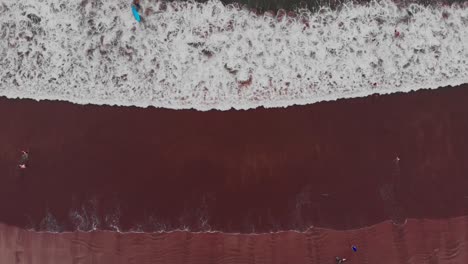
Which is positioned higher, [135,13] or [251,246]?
[135,13]

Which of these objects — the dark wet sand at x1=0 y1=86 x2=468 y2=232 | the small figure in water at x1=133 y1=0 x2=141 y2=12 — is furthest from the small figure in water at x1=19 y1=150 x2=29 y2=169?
the small figure in water at x1=133 y1=0 x2=141 y2=12

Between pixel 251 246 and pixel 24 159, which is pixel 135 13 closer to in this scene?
pixel 24 159

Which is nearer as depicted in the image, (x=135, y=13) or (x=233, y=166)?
(x=233, y=166)

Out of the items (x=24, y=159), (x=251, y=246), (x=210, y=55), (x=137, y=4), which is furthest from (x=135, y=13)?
(x=251, y=246)

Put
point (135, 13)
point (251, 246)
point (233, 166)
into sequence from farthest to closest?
point (135, 13)
point (233, 166)
point (251, 246)

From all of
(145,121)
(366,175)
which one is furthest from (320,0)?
(145,121)

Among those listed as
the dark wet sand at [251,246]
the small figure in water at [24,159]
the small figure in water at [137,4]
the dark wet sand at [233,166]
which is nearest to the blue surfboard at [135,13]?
the small figure in water at [137,4]

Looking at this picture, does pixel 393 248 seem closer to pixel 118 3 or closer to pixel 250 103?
pixel 250 103
